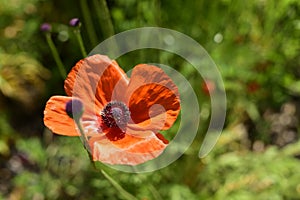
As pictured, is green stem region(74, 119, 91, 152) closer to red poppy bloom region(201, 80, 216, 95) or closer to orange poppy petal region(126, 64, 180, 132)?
orange poppy petal region(126, 64, 180, 132)

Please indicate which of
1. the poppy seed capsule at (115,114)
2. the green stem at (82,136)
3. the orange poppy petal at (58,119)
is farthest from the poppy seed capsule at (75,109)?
the poppy seed capsule at (115,114)

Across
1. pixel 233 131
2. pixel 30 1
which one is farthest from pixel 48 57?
pixel 233 131

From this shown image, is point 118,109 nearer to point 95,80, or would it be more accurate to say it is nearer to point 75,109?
point 95,80

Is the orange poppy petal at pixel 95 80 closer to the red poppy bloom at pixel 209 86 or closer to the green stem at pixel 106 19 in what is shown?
the green stem at pixel 106 19

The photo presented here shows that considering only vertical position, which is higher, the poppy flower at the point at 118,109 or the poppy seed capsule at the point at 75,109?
the poppy seed capsule at the point at 75,109

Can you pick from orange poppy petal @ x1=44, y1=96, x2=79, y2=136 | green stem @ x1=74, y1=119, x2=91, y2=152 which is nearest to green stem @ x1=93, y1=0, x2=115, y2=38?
orange poppy petal @ x1=44, y1=96, x2=79, y2=136

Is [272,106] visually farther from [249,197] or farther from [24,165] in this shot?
[24,165]

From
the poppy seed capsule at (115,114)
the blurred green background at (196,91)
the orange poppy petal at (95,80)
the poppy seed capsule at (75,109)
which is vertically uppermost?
the poppy seed capsule at (75,109)
